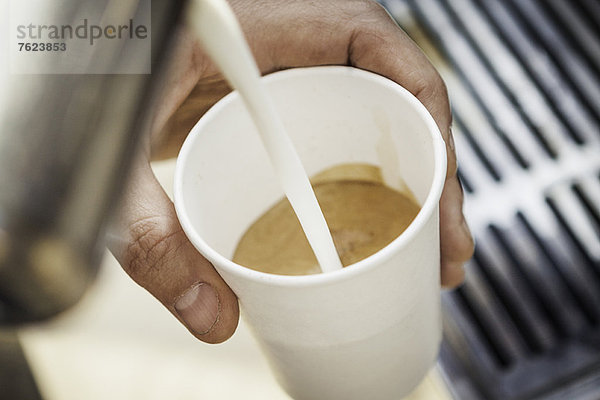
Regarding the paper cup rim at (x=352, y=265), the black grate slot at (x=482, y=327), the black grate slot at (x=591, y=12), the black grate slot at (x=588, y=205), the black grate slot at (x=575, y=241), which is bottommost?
the black grate slot at (x=482, y=327)

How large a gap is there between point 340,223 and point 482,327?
0.86 ft

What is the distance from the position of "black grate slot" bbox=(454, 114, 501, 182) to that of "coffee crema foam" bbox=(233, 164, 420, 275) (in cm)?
31

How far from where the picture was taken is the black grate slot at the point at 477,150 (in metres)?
0.68

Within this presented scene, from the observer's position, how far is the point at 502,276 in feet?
2.05

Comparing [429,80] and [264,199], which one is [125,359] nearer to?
[264,199]

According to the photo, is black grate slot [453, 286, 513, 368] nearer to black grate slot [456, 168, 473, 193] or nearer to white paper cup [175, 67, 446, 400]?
black grate slot [456, 168, 473, 193]

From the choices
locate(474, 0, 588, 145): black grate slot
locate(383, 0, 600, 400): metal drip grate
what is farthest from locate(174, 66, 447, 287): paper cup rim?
locate(474, 0, 588, 145): black grate slot

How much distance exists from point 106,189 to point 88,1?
0.09 feet

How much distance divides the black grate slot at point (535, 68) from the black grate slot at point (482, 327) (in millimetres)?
203

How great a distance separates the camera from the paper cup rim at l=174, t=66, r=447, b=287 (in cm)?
25

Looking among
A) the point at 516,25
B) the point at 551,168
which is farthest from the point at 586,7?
the point at 551,168

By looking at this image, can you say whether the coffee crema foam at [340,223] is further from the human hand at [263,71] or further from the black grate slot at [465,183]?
the black grate slot at [465,183]

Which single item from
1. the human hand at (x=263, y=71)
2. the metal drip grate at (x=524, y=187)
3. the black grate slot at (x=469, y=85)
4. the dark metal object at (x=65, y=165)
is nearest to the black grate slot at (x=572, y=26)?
the metal drip grate at (x=524, y=187)

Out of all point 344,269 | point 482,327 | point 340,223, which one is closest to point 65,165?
point 344,269
